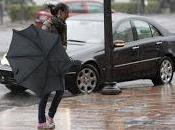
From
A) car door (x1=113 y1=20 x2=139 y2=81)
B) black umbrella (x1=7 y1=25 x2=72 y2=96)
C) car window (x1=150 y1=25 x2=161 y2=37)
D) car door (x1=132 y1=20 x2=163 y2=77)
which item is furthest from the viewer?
car window (x1=150 y1=25 x2=161 y2=37)

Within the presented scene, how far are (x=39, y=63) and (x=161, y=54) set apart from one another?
19.4ft

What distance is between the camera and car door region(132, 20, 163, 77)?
13.4 meters

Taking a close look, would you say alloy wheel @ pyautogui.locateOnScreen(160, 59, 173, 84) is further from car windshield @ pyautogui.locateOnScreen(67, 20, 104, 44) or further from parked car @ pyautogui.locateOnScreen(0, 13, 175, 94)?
car windshield @ pyautogui.locateOnScreen(67, 20, 104, 44)

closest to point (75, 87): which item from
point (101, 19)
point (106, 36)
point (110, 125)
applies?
point (106, 36)

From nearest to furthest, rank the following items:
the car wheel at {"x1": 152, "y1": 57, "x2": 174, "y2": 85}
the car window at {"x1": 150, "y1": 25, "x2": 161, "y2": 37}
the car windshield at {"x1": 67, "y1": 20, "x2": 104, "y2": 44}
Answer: the car windshield at {"x1": 67, "y1": 20, "x2": 104, "y2": 44}
the car wheel at {"x1": 152, "y1": 57, "x2": 174, "y2": 85}
the car window at {"x1": 150, "y1": 25, "x2": 161, "y2": 37}

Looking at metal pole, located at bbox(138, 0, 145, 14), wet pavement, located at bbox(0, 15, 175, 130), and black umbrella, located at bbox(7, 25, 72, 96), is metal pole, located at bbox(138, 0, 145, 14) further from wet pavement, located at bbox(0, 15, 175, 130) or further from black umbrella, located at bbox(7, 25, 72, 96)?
black umbrella, located at bbox(7, 25, 72, 96)

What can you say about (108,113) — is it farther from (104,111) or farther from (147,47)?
(147,47)

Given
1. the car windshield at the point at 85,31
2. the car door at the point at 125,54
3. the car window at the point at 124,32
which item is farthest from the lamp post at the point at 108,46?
the car window at the point at 124,32

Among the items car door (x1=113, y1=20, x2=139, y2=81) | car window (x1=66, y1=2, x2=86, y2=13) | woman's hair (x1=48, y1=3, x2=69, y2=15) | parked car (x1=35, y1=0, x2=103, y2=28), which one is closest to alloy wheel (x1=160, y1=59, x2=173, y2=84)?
car door (x1=113, y1=20, x2=139, y2=81)

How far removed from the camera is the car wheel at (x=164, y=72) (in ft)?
45.3

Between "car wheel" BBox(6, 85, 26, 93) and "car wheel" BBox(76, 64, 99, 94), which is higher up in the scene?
"car wheel" BBox(76, 64, 99, 94)

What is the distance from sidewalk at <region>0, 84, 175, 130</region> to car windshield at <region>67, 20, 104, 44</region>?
160cm

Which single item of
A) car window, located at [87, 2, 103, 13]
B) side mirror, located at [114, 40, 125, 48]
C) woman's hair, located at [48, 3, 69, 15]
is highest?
woman's hair, located at [48, 3, 69, 15]

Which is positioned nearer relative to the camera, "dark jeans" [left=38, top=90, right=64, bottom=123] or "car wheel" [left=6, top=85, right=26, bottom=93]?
"dark jeans" [left=38, top=90, right=64, bottom=123]
